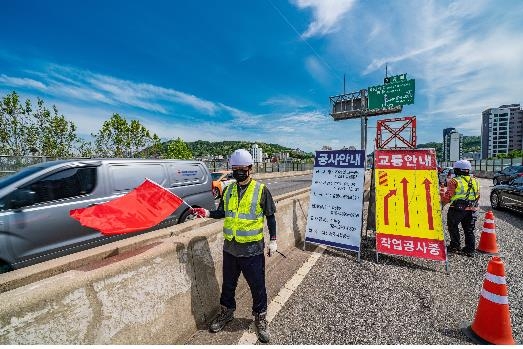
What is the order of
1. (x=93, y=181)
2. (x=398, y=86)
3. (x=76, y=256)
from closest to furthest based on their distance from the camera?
(x=76, y=256) → (x=93, y=181) → (x=398, y=86)

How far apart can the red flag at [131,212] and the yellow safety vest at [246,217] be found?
75cm

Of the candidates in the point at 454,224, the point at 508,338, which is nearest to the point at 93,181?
the point at 508,338

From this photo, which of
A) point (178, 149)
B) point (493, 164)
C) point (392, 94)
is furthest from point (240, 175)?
point (178, 149)

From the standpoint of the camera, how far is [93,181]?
4.63 meters

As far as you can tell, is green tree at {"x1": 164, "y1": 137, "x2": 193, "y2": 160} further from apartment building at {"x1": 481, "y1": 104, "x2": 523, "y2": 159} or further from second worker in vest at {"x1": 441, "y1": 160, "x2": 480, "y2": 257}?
apartment building at {"x1": 481, "y1": 104, "x2": 523, "y2": 159}

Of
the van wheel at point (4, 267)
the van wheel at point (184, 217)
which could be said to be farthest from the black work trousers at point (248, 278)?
the van wheel at point (184, 217)

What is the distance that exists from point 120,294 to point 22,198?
2.65 m

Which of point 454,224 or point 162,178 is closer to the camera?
point 454,224

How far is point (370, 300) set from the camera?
3.62 m

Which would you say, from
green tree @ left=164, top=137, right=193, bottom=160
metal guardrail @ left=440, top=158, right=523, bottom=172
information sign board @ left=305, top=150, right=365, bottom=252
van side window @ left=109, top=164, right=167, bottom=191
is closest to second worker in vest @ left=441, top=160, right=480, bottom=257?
information sign board @ left=305, top=150, right=365, bottom=252

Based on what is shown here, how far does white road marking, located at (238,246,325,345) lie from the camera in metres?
2.88

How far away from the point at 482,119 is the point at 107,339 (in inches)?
8502

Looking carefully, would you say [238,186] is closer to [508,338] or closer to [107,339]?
[107,339]

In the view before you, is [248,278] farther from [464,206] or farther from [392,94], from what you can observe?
[392,94]
